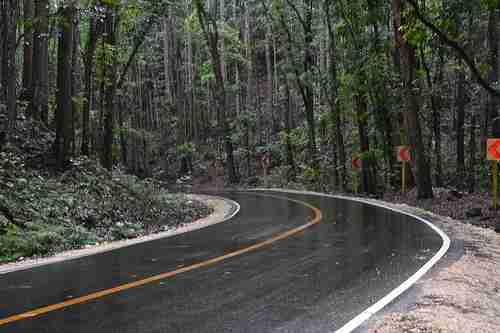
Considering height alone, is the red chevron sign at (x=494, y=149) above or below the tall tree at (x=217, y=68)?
below

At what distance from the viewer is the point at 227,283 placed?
6961 millimetres

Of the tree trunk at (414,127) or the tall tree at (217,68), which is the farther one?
the tall tree at (217,68)

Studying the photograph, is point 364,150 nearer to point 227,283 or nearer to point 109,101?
point 109,101

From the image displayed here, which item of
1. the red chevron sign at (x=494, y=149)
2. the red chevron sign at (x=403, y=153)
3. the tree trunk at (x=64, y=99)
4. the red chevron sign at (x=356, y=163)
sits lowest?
the red chevron sign at (x=356, y=163)

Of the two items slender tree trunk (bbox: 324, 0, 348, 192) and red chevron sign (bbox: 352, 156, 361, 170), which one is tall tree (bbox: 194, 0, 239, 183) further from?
red chevron sign (bbox: 352, 156, 361, 170)

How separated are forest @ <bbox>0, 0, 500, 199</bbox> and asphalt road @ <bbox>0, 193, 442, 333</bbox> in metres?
7.00

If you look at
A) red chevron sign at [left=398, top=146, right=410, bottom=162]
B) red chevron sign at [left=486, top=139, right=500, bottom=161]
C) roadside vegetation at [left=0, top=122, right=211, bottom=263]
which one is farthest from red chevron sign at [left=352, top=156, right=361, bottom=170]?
red chevron sign at [left=486, top=139, right=500, bottom=161]

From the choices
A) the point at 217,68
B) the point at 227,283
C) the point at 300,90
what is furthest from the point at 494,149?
the point at 217,68

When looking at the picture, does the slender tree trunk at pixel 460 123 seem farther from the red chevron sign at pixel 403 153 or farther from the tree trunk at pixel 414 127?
the red chevron sign at pixel 403 153

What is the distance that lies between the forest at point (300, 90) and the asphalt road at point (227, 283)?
7000 millimetres

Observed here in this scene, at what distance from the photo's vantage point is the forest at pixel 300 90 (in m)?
16.8

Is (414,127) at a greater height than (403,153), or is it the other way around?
(414,127)

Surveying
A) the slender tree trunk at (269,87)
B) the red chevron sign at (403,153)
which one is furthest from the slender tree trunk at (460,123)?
the slender tree trunk at (269,87)

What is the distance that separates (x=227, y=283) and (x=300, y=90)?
28.0m
